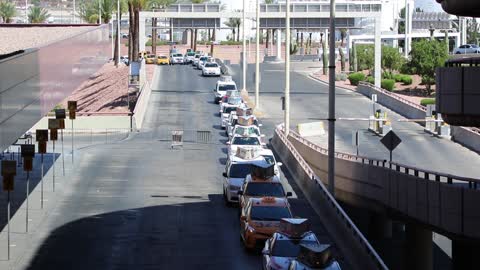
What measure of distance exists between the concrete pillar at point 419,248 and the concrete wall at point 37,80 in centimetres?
1361

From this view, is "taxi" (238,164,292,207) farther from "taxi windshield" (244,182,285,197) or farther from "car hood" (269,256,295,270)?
"car hood" (269,256,295,270)

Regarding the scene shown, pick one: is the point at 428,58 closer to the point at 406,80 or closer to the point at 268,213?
the point at 406,80

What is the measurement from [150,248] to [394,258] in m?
18.8

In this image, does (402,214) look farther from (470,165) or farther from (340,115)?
(340,115)

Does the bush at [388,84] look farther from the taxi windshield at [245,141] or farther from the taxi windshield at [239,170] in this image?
the taxi windshield at [239,170]

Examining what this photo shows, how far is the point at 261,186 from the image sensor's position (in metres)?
32.0

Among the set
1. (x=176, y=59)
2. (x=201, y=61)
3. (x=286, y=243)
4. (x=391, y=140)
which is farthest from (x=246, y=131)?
(x=176, y=59)

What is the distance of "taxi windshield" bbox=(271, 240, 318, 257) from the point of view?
22.8m

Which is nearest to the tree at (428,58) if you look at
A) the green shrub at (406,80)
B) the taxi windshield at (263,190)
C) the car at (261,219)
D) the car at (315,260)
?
the green shrub at (406,80)

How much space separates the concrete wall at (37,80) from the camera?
2291 cm

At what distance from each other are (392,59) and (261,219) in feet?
273

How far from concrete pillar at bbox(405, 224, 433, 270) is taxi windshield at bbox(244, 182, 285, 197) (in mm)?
7761

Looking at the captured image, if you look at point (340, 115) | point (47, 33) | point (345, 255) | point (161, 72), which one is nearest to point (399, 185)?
point (345, 255)

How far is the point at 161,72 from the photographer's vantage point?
109250 millimetres
